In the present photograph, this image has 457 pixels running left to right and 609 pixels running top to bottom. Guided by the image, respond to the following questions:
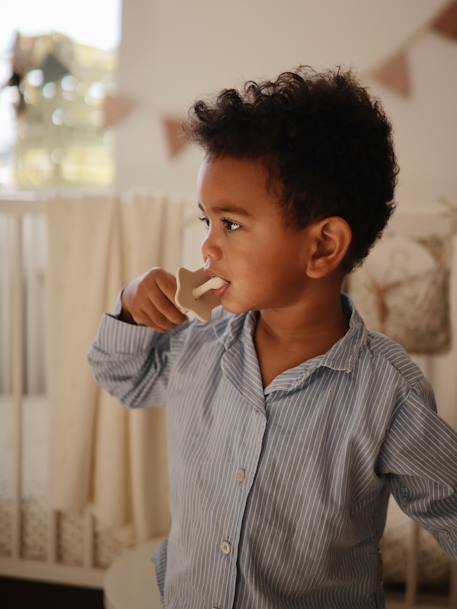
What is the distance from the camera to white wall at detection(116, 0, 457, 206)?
1758 mm

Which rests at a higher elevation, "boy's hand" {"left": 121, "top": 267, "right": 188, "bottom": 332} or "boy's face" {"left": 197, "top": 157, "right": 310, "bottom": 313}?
"boy's face" {"left": 197, "top": 157, "right": 310, "bottom": 313}

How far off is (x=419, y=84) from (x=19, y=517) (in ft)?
4.99

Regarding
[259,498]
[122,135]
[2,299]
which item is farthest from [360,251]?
[2,299]

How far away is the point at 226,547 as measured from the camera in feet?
2.33

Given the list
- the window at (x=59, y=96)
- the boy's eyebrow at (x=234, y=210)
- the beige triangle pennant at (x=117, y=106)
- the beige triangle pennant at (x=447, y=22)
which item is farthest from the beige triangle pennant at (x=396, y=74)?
the boy's eyebrow at (x=234, y=210)

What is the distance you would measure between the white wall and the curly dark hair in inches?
45.9

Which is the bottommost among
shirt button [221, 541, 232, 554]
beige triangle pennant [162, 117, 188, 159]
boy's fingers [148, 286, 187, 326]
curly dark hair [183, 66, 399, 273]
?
shirt button [221, 541, 232, 554]

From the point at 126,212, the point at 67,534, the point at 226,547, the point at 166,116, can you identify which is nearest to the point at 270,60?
the point at 166,116

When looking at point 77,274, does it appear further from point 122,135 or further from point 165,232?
point 122,135

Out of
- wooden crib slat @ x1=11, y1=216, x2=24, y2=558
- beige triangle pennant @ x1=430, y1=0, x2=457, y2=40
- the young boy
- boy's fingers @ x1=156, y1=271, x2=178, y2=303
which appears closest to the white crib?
wooden crib slat @ x1=11, y1=216, x2=24, y2=558

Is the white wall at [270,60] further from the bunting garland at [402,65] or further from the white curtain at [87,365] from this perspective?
the white curtain at [87,365]

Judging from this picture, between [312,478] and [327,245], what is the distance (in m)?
0.27

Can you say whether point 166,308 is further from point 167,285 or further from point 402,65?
point 402,65

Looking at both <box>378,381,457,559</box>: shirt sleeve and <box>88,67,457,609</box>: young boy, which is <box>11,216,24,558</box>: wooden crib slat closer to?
<box>88,67,457,609</box>: young boy
